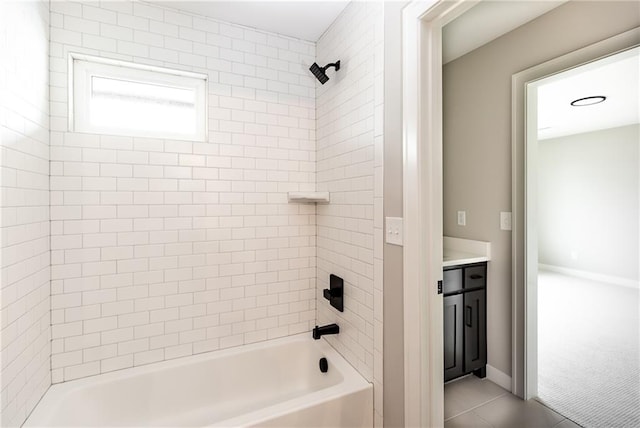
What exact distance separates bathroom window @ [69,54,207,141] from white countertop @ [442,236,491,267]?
1.89 metres

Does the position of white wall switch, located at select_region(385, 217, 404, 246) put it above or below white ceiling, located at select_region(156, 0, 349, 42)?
below

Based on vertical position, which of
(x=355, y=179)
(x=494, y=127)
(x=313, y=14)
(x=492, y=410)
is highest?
(x=313, y=14)

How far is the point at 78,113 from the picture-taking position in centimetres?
178

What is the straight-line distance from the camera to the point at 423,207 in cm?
137

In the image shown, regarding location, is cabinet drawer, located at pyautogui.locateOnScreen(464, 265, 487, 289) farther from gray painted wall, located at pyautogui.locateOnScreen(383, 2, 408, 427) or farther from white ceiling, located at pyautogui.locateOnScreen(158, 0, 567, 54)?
white ceiling, located at pyautogui.locateOnScreen(158, 0, 567, 54)

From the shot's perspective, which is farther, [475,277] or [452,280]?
[475,277]

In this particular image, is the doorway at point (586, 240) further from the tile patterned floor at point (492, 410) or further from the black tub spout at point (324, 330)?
the black tub spout at point (324, 330)

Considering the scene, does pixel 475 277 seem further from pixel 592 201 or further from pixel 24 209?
pixel 592 201

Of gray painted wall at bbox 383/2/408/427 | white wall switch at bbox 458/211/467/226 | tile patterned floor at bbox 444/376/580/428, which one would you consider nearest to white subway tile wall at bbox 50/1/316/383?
gray painted wall at bbox 383/2/408/427

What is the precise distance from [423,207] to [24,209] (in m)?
1.77

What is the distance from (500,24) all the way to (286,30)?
145cm

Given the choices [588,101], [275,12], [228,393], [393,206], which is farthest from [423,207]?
[588,101]

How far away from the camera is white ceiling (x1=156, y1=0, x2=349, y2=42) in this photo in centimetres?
189

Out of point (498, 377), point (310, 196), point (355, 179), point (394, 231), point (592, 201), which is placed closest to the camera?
point (394, 231)
